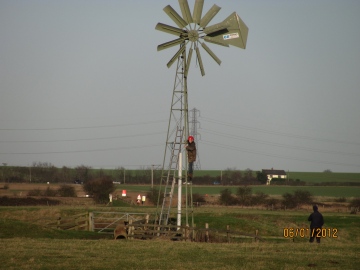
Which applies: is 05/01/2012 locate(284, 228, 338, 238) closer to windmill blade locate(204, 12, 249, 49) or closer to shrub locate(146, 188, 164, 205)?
windmill blade locate(204, 12, 249, 49)

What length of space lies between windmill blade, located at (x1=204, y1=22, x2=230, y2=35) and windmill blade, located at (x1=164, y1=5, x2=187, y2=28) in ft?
4.01

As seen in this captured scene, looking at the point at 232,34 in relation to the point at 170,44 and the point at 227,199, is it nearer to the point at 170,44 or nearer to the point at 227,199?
the point at 170,44

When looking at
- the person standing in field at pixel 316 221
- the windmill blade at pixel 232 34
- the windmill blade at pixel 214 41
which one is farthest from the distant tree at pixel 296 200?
the person standing in field at pixel 316 221

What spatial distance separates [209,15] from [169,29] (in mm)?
2184

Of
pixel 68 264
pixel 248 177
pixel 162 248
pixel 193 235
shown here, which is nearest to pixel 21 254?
pixel 68 264

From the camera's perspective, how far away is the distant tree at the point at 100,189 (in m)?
77.9

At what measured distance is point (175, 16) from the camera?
33.5 m

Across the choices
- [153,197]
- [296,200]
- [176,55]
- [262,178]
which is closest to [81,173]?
[262,178]

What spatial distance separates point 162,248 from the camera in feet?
86.1

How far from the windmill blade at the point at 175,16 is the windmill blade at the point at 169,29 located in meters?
0.30

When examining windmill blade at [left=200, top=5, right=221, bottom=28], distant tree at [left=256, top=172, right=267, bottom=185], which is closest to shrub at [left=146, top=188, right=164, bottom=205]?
windmill blade at [left=200, top=5, right=221, bottom=28]

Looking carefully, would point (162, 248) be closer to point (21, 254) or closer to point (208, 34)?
point (21, 254)

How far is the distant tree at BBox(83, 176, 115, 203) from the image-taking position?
77.9 metres

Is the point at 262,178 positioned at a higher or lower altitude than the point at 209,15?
lower
